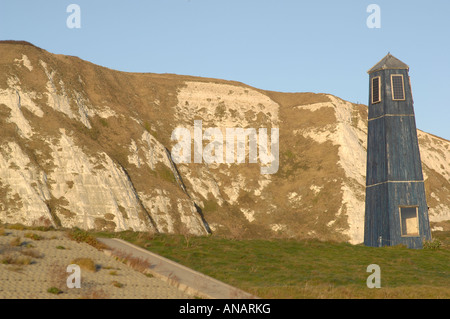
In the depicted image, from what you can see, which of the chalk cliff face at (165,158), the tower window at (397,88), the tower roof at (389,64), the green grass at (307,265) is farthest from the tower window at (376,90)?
the chalk cliff face at (165,158)

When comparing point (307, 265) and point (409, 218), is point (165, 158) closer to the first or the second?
point (409, 218)

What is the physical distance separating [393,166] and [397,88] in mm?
Result: 5687

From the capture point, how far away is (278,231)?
71312 millimetres

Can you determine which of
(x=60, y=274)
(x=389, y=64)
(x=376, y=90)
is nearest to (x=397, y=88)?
(x=376, y=90)

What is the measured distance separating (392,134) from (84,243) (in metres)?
23.7

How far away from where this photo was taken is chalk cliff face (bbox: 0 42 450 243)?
2443 inches

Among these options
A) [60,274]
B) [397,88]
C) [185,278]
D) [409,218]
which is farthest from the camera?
[409,218]

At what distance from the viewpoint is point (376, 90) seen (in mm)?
42188

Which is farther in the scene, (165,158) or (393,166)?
(165,158)

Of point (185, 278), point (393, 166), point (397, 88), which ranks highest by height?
point (397, 88)

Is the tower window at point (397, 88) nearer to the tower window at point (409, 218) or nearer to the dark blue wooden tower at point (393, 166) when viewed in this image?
the dark blue wooden tower at point (393, 166)

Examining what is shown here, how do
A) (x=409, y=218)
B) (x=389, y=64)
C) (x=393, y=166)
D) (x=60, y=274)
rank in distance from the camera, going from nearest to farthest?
(x=60, y=274), (x=393, y=166), (x=389, y=64), (x=409, y=218)
